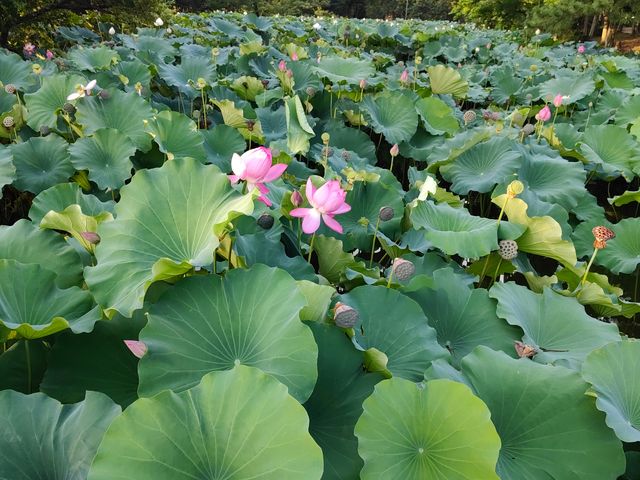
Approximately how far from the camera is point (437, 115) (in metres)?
2.37

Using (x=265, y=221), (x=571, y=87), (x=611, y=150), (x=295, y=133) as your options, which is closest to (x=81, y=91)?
(x=295, y=133)

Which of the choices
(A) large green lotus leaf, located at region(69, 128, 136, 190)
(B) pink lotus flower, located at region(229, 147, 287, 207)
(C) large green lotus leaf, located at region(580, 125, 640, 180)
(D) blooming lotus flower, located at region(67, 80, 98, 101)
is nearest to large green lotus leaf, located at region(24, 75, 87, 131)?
(D) blooming lotus flower, located at region(67, 80, 98, 101)

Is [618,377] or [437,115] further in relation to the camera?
[437,115]

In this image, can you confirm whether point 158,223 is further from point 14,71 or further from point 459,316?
point 14,71

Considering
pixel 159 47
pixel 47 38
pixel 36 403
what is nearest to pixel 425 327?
pixel 36 403

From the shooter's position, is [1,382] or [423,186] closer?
[1,382]

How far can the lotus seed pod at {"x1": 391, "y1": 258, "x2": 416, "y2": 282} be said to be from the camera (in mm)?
1026

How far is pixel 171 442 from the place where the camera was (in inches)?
23.9

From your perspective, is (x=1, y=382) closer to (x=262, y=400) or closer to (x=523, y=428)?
(x=262, y=400)

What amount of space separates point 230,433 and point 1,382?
0.47 meters

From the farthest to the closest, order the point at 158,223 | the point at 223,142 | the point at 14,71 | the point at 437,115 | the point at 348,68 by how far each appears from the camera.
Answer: the point at 348,68 < the point at 437,115 < the point at 14,71 < the point at 223,142 < the point at 158,223

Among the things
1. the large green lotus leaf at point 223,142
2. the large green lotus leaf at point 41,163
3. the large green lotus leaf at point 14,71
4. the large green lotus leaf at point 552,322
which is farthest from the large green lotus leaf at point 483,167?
the large green lotus leaf at point 14,71

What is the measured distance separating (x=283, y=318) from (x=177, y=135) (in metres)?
1.14

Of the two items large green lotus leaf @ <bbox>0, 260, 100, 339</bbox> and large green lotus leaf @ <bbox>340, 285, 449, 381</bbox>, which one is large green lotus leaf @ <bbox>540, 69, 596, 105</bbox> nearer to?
large green lotus leaf @ <bbox>340, 285, 449, 381</bbox>
